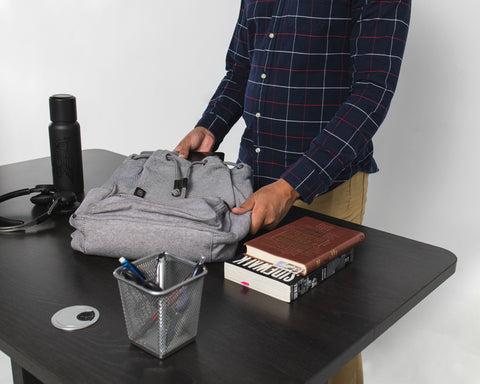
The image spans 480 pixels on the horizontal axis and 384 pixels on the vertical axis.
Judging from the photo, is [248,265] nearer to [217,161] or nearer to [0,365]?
[217,161]

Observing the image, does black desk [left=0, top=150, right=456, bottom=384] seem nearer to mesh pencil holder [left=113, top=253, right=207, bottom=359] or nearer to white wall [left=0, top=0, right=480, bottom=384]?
mesh pencil holder [left=113, top=253, right=207, bottom=359]

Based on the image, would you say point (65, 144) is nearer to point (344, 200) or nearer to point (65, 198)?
point (65, 198)

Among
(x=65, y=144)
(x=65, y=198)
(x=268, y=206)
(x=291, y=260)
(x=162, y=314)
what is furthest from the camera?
(x=65, y=144)

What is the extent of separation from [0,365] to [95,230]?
5.28 ft

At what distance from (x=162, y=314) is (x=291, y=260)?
1.06 feet

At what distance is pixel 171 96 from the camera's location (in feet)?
11.2

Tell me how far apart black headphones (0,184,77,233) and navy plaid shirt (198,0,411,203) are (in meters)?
0.56

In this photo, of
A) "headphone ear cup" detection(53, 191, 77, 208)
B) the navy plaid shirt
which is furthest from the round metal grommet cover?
the navy plaid shirt

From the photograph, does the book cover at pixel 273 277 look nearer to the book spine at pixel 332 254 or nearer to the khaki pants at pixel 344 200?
the book spine at pixel 332 254

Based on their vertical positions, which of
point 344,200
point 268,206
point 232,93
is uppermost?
point 232,93

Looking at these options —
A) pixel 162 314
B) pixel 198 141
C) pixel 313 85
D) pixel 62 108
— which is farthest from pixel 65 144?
pixel 162 314

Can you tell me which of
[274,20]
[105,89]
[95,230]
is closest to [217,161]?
[95,230]

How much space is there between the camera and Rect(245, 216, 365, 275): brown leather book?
1.09 metres

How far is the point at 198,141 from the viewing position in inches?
73.2
